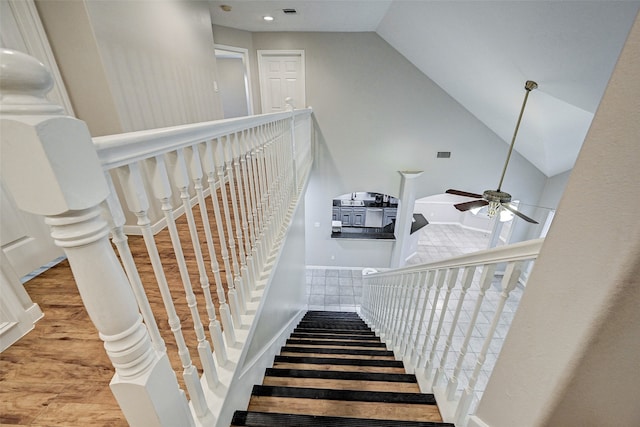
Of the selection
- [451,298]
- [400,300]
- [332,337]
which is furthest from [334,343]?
[451,298]

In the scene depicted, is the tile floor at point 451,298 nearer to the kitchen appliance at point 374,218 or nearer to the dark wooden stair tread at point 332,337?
the dark wooden stair tread at point 332,337

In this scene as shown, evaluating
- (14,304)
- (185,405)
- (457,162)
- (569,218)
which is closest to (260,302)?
(185,405)

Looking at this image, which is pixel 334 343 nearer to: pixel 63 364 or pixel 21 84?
pixel 63 364

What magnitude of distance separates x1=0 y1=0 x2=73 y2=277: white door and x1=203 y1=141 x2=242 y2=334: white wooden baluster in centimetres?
119

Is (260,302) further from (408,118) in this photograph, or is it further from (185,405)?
(408,118)

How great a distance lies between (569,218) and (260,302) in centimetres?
132

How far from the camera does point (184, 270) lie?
0.79m

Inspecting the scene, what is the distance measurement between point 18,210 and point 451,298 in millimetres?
6227

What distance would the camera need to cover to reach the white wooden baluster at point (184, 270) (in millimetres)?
635

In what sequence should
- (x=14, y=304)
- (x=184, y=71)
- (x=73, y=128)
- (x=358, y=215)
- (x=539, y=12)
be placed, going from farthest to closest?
1. (x=358, y=215)
2. (x=184, y=71)
3. (x=539, y=12)
4. (x=14, y=304)
5. (x=73, y=128)

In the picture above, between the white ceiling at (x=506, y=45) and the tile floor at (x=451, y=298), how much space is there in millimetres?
2405

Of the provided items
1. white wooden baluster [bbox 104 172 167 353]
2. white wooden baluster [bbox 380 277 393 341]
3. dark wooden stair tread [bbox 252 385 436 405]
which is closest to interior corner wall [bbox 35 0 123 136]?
white wooden baluster [bbox 104 172 167 353]

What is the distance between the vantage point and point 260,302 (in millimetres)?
1425

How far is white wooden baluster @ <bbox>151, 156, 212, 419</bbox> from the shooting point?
64 cm
